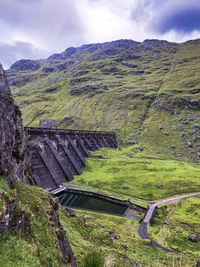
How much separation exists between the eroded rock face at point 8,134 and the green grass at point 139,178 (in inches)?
1625

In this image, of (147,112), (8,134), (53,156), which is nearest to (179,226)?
(8,134)

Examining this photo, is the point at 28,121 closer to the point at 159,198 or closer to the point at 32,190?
the point at 159,198

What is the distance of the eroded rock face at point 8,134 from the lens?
58.9 feet

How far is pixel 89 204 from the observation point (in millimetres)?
54344

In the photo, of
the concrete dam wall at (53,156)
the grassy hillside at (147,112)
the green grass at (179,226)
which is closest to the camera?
the green grass at (179,226)

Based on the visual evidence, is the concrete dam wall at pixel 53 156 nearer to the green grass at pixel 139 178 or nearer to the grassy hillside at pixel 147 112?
the green grass at pixel 139 178

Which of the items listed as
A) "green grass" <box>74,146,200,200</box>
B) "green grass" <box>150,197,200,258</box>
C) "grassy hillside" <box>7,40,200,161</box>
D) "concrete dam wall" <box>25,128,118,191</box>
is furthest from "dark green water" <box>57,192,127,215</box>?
"grassy hillside" <box>7,40,200,161</box>

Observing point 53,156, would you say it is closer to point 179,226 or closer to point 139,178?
point 139,178

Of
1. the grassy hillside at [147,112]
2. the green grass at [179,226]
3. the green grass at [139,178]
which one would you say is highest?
the grassy hillside at [147,112]

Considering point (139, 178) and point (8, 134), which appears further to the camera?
point (139, 178)

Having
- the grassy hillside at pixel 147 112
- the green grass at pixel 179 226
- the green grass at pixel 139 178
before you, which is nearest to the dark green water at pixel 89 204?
the green grass at pixel 139 178

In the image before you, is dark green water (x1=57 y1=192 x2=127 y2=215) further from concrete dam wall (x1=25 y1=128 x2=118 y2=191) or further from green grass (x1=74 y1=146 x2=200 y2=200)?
green grass (x1=74 y1=146 x2=200 y2=200)

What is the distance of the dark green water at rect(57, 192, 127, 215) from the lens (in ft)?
170

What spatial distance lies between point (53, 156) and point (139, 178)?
25.3m
